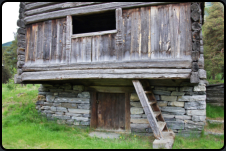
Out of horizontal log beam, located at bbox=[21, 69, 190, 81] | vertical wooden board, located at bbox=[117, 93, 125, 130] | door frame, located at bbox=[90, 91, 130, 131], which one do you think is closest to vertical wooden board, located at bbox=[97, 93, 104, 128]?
door frame, located at bbox=[90, 91, 130, 131]

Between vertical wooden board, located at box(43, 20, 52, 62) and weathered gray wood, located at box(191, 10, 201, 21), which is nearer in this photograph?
weathered gray wood, located at box(191, 10, 201, 21)

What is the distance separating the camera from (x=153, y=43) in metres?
4.67

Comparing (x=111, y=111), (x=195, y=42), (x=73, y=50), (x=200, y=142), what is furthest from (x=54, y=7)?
(x=200, y=142)

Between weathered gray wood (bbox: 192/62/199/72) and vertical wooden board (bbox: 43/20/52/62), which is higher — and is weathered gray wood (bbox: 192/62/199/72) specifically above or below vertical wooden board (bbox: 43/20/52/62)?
below

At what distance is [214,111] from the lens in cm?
686

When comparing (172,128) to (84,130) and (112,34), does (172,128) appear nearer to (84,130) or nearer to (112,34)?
(84,130)

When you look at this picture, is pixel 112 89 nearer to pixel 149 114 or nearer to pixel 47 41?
pixel 149 114

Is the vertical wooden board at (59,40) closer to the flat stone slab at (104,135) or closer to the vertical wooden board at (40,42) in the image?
the vertical wooden board at (40,42)

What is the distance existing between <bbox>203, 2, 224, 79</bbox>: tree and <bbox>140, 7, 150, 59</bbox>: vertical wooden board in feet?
20.6

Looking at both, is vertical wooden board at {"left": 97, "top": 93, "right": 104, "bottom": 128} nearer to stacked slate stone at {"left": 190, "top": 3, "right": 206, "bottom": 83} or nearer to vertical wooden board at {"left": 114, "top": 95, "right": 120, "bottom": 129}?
vertical wooden board at {"left": 114, "top": 95, "right": 120, "bottom": 129}

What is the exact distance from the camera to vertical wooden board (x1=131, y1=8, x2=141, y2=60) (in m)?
4.78

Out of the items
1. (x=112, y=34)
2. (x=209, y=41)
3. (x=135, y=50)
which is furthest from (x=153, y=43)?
(x=209, y=41)

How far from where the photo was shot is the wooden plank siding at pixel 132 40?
14.8 ft

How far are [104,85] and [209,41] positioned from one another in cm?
750
